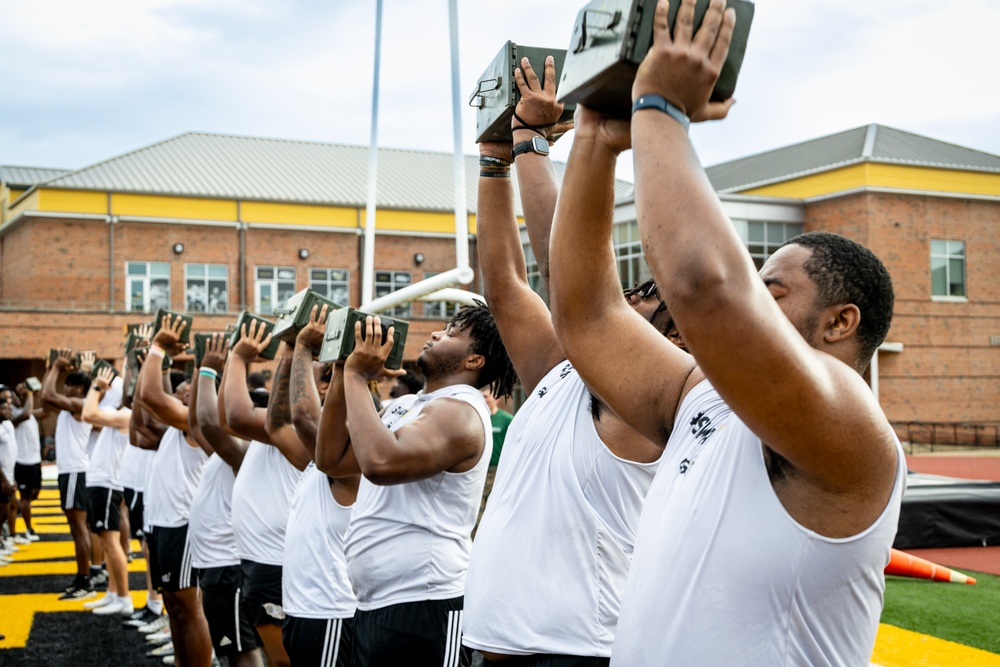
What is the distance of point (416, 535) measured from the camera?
380 cm

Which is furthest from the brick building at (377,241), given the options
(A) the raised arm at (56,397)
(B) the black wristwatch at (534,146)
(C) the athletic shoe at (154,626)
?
(B) the black wristwatch at (534,146)

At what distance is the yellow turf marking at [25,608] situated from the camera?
8461mm

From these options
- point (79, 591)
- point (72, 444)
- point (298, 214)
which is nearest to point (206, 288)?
point (298, 214)

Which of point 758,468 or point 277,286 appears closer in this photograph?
point 758,468

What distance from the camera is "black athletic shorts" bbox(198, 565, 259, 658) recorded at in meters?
5.64

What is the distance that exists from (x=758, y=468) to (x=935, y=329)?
33722 millimetres

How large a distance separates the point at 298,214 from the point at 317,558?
31.6 metres

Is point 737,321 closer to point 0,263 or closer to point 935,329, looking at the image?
point 935,329

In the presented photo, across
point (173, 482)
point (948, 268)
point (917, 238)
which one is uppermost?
point (917, 238)

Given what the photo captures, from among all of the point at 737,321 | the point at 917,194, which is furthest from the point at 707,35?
the point at 917,194

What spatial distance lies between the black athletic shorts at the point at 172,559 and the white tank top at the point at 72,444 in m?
4.35

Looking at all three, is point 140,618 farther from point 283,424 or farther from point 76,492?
point 283,424

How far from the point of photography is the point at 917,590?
28.2 feet

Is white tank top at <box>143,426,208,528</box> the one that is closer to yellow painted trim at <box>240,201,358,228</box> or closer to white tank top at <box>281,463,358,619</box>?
white tank top at <box>281,463,358,619</box>
